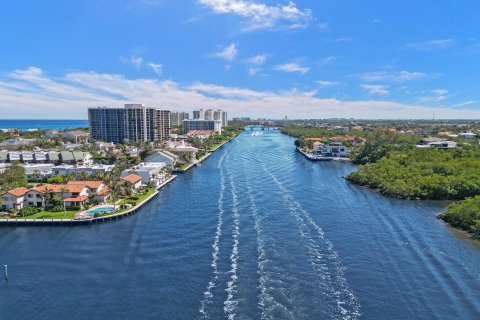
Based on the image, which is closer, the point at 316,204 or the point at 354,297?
the point at 354,297

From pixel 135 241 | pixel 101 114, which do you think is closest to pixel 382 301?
pixel 135 241

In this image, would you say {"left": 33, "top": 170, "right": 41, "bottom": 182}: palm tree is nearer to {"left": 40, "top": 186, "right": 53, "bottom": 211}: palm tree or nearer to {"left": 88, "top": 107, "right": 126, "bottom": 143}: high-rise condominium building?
{"left": 40, "top": 186, "right": 53, "bottom": 211}: palm tree

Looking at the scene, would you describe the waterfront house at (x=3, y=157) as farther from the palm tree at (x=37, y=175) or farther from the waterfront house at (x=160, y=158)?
the waterfront house at (x=160, y=158)

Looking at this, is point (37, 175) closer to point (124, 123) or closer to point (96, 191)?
point (96, 191)

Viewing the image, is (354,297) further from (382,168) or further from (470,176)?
(382,168)

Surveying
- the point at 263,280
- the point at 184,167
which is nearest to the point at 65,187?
the point at 263,280

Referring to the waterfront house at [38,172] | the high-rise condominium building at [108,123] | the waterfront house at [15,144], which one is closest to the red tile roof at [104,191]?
the waterfront house at [38,172]
